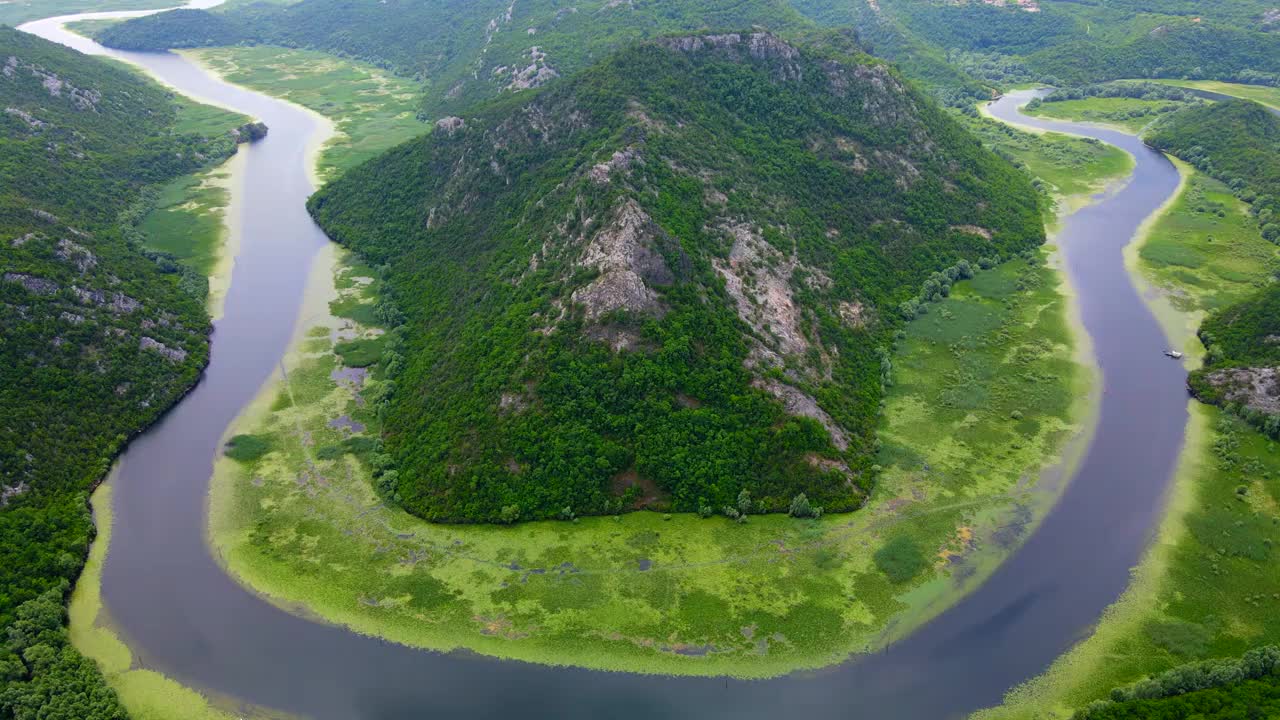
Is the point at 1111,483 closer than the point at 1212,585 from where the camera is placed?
No

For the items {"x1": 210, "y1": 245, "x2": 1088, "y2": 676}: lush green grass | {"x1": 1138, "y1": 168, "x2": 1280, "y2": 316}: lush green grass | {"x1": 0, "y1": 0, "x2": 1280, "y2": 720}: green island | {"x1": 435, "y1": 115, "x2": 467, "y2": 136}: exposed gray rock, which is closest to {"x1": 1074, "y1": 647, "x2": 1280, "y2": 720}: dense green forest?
{"x1": 0, "y1": 0, "x2": 1280, "y2": 720}: green island

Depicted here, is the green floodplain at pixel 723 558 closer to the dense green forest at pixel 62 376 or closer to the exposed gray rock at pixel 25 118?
the dense green forest at pixel 62 376

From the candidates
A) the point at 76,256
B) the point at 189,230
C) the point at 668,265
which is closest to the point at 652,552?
the point at 668,265

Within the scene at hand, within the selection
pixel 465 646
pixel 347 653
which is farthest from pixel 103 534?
pixel 465 646

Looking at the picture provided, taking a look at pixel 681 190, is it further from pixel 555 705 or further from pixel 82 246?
pixel 82 246

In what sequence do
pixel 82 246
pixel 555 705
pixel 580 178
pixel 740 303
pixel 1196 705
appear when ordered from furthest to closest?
pixel 82 246
pixel 580 178
pixel 740 303
pixel 555 705
pixel 1196 705
